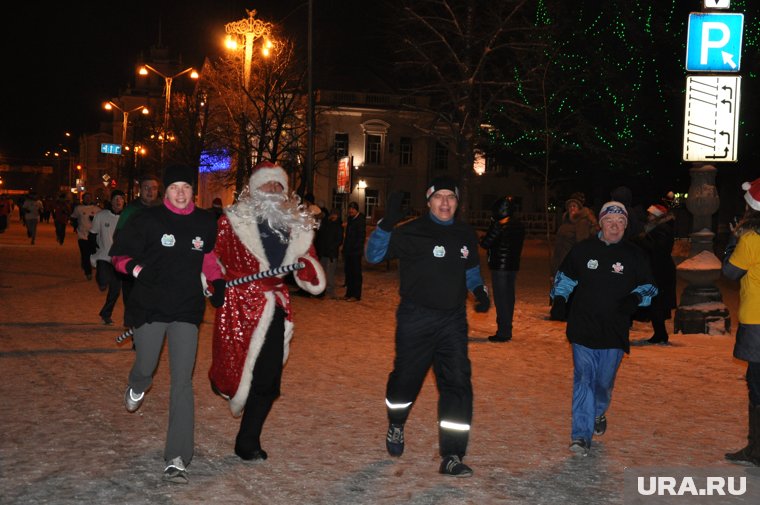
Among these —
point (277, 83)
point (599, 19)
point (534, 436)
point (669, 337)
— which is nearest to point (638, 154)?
point (599, 19)

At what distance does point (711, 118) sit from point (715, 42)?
1147 mm

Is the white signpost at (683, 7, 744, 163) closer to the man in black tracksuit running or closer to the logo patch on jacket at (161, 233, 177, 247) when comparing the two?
the man in black tracksuit running

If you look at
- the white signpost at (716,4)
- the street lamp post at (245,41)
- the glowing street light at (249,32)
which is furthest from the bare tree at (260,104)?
the white signpost at (716,4)

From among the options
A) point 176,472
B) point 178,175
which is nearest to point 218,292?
point 178,175

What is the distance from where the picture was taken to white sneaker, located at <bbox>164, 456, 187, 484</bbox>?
6059mm

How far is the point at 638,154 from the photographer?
107 feet

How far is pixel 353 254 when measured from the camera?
61.9 ft

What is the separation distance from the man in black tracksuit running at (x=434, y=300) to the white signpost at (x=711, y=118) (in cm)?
947

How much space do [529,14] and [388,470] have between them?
79.9ft

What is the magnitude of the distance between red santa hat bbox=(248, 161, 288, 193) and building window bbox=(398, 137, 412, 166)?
59997 millimetres

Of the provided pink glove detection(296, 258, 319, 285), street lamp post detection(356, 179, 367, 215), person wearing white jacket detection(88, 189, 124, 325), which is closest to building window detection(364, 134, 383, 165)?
street lamp post detection(356, 179, 367, 215)

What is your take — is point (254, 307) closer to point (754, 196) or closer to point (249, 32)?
point (754, 196)

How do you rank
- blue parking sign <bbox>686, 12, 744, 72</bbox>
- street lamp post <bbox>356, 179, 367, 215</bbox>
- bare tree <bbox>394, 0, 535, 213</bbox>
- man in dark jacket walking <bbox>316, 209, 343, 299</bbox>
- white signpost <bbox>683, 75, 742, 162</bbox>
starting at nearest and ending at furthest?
blue parking sign <bbox>686, 12, 744, 72</bbox>
white signpost <bbox>683, 75, 742, 162</bbox>
man in dark jacket walking <bbox>316, 209, 343, 299</bbox>
bare tree <bbox>394, 0, 535, 213</bbox>
street lamp post <bbox>356, 179, 367, 215</bbox>

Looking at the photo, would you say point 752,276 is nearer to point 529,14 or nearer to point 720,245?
point 529,14
